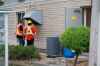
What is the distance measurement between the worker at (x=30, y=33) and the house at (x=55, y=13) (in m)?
0.65

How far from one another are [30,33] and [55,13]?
6.16ft

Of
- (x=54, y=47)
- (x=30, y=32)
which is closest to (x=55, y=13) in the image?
(x=30, y=32)

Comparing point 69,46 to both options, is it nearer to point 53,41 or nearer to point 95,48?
point 95,48

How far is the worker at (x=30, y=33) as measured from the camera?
74.9ft

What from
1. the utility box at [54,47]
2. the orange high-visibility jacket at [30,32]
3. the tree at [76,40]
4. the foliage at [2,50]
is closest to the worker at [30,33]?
the orange high-visibility jacket at [30,32]

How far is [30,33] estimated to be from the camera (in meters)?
22.8

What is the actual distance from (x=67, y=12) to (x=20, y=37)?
3950 millimetres

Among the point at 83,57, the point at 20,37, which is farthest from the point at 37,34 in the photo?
the point at 83,57

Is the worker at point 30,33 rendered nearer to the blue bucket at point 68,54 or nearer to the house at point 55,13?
A: the house at point 55,13

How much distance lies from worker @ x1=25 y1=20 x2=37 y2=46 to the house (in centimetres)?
65

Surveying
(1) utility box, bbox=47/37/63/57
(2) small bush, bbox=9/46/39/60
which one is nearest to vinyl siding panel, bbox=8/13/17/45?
(2) small bush, bbox=9/46/39/60

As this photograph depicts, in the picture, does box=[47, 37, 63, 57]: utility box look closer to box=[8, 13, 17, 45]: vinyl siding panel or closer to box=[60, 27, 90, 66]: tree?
box=[60, 27, 90, 66]: tree

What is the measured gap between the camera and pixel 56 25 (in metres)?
22.9

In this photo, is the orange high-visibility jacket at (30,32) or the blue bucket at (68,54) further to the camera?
the orange high-visibility jacket at (30,32)
